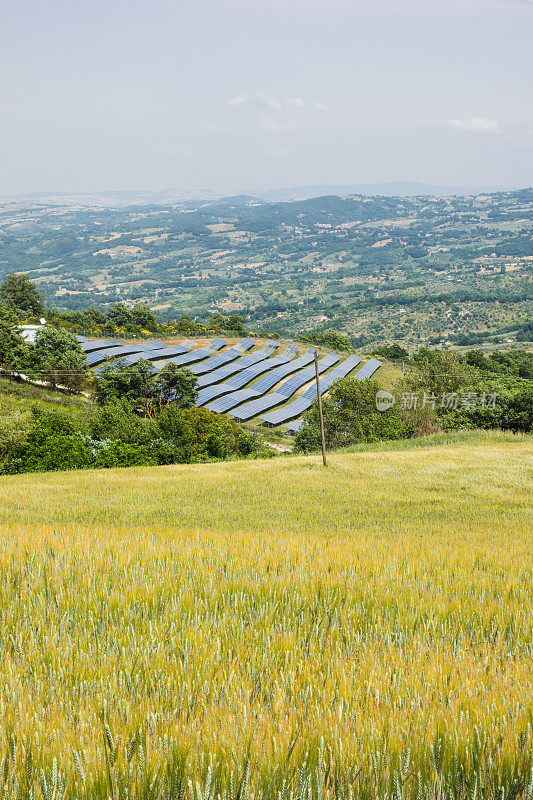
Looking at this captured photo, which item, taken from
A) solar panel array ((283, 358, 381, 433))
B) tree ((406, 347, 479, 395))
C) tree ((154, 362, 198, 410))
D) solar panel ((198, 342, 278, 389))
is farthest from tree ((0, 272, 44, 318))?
tree ((406, 347, 479, 395))

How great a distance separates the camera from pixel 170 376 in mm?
74500

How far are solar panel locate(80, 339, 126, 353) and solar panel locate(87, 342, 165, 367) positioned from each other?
1745 millimetres

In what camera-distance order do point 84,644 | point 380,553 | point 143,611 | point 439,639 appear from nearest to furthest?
point 84,644
point 439,639
point 143,611
point 380,553

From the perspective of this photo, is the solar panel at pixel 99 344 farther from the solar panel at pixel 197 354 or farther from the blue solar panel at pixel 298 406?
the blue solar panel at pixel 298 406

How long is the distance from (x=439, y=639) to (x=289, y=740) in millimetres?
1751

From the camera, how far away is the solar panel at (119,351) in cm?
8688

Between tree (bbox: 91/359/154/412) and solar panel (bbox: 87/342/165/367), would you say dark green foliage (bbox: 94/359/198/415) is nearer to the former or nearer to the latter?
tree (bbox: 91/359/154/412)

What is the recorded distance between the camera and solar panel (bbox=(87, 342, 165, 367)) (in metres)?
86.9

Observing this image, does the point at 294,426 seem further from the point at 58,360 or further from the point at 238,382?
the point at 58,360

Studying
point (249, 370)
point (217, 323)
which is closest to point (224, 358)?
point (249, 370)

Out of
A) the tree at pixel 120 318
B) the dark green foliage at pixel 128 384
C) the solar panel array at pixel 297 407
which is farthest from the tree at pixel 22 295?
the solar panel array at pixel 297 407

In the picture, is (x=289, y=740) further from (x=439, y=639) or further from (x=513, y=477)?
(x=513, y=477)

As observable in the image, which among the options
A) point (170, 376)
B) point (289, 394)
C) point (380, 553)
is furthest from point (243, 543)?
point (289, 394)

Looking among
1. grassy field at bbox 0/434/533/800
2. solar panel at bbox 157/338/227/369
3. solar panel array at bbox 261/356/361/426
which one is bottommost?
solar panel array at bbox 261/356/361/426
